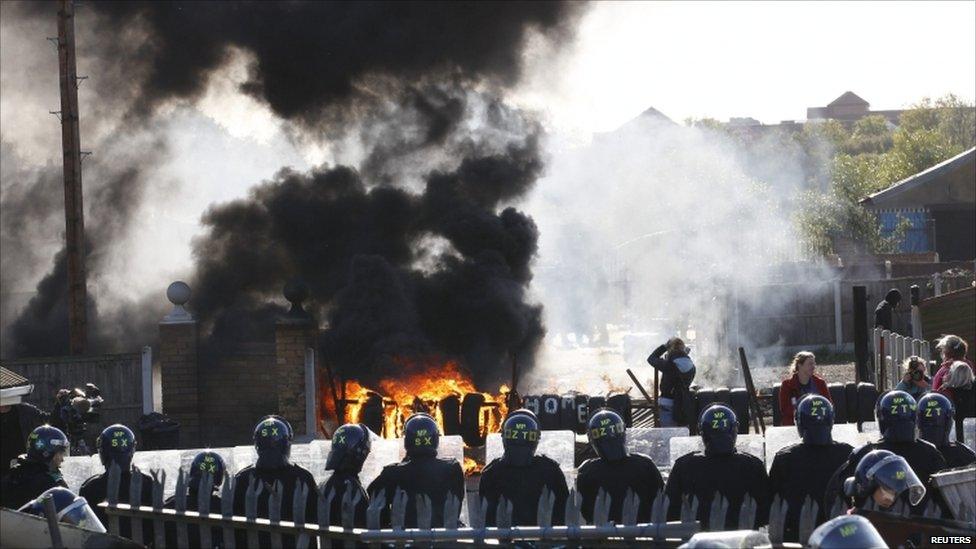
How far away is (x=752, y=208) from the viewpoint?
47375mm

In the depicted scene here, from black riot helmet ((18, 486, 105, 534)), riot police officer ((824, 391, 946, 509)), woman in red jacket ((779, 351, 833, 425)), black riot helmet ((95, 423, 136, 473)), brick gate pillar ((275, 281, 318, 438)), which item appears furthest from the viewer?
brick gate pillar ((275, 281, 318, 438))

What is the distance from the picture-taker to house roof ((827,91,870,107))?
128 metres

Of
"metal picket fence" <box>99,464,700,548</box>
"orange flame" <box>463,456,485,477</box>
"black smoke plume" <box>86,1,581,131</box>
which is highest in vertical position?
"black smoke plume" <box>86,1,581,131</box>

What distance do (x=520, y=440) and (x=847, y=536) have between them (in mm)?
3461

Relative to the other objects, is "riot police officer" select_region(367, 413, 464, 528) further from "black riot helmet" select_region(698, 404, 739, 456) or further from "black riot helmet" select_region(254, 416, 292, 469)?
"black riot helmet" select_region(698, 404, 739, 456)

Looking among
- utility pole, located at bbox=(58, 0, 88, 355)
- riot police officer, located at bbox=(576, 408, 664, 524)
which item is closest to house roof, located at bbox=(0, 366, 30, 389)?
riot police officer, located at bbox=(576, 408, 664, 524)

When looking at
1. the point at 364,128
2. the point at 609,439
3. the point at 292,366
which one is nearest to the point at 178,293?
the point at 292,366

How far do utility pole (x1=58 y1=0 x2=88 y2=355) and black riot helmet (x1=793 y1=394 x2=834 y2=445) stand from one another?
545 inches

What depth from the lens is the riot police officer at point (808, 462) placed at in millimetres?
7801

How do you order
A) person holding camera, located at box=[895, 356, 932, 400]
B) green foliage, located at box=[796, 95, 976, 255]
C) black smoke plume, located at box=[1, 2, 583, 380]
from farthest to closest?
green foliage, located at box=[796, 95, 976, 255] → black smoke plume, located at box=[1, 2, 583, 380] → person holding camera, located at box=[895, 356, 932, 400]

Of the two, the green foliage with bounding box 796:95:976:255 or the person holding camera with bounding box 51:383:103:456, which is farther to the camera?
the green foliage with bounding box 796:95:976:255

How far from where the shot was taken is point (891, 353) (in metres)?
17.8

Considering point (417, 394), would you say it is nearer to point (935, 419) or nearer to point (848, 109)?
point (935, 419)
